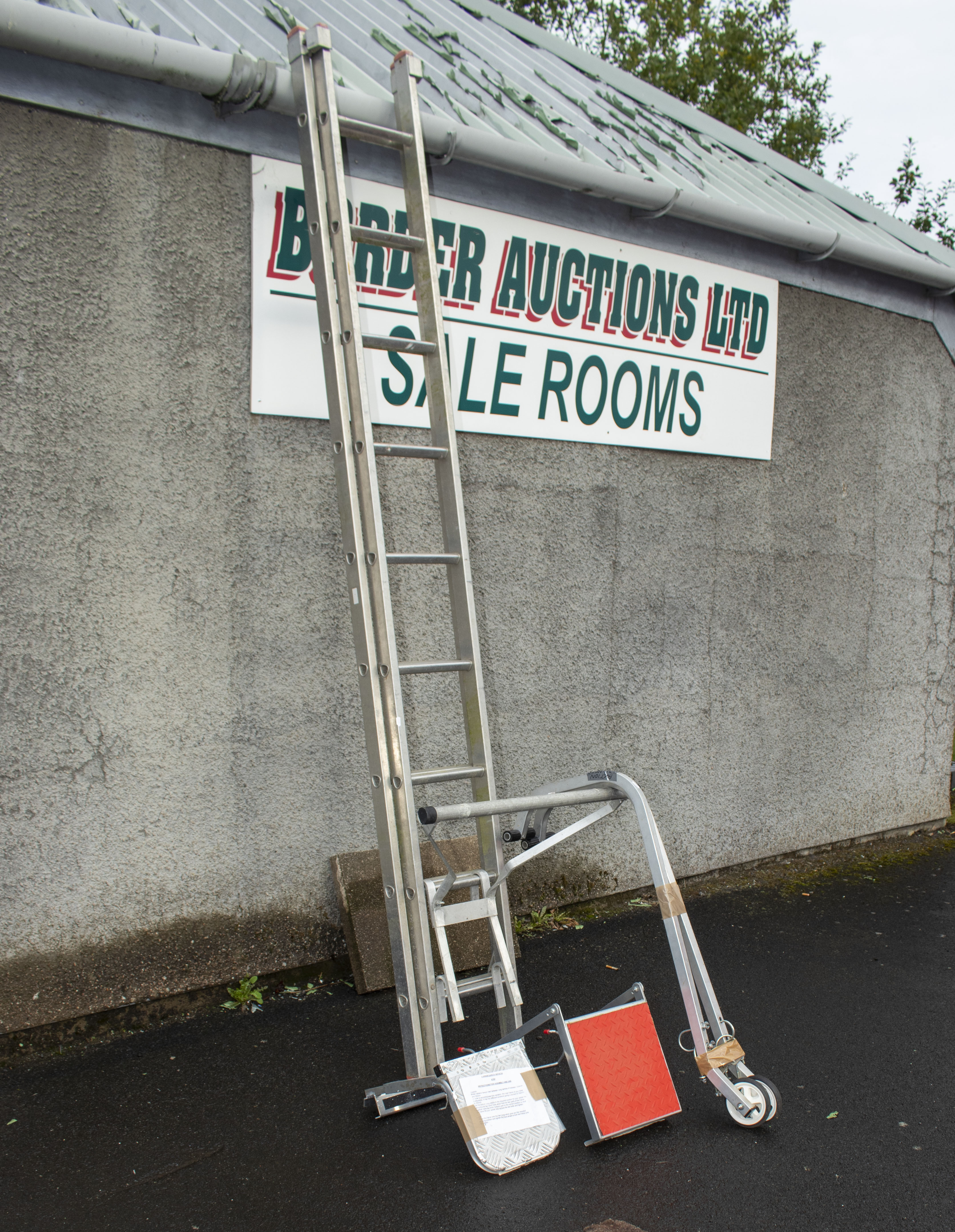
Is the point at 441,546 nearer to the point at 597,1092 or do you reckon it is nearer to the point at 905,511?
the point at 597,1092

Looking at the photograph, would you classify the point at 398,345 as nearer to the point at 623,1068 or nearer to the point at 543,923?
the point at 623,1068

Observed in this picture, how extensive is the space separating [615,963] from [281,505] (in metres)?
2.36

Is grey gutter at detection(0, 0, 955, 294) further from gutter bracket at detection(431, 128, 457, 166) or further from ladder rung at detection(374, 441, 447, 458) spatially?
ladder rung at detection(374, 441, 447, 458)

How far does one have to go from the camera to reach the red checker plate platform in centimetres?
274

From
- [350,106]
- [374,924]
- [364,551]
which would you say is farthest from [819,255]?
[374,924]

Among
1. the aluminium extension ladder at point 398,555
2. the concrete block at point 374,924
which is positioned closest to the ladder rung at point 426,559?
the aluminium extension ladder at point 398,555

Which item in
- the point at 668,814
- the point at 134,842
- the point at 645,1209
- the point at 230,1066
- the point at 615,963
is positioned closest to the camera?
the point at 645,1209

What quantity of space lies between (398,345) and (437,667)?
1104 millimetres

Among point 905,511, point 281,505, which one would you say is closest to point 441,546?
point 281,505

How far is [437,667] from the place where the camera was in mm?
3207

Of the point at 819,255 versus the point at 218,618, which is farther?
the point at 819,255

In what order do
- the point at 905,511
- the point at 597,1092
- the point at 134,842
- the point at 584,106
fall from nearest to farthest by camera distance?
the point at 597,1092, the point at 134,842, the point at 584,106, the point at 905,511

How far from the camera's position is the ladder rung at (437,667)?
3.11m

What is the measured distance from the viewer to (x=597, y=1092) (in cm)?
274
